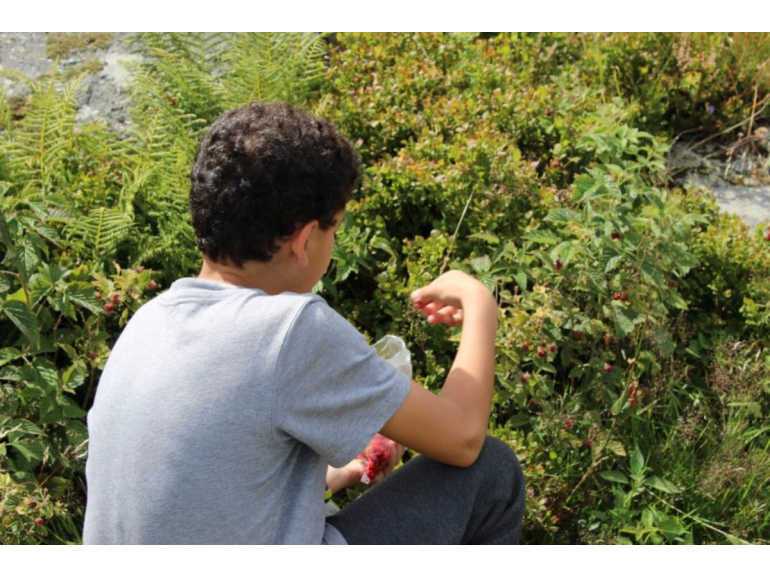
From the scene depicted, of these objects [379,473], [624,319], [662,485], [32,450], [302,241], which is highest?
[302,241]

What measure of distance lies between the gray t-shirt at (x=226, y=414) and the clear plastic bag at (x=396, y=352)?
633 millimetres

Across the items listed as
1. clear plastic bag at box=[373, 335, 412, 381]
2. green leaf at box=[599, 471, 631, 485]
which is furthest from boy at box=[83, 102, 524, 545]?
green leaf at box=[599, 471, 631, 485]

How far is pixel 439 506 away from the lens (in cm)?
212

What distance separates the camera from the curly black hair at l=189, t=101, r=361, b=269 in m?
1.98

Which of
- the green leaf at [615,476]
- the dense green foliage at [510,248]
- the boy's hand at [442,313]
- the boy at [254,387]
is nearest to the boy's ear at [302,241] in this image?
the boy at [254,387]

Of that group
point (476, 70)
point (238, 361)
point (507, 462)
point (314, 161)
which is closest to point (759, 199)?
point (476, 70)

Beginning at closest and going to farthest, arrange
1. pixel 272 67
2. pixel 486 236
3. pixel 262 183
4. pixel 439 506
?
pixel 262 183, pixel 439 506, pixel 486 236, pixel 272 67

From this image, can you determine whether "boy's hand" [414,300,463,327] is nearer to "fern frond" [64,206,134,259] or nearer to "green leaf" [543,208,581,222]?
"green leaf" [543,208,581,222]

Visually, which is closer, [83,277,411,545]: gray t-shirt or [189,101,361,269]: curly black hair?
[83,277,411,545]: gray t-shirt

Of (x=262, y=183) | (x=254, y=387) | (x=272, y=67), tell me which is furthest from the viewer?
(x=272, y=67)

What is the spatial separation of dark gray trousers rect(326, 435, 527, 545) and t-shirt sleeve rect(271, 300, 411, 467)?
28 centimetres

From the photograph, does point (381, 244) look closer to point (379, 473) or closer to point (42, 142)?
point (379, 473)

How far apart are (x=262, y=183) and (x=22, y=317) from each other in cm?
131

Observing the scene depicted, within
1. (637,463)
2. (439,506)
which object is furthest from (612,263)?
(439,506)
